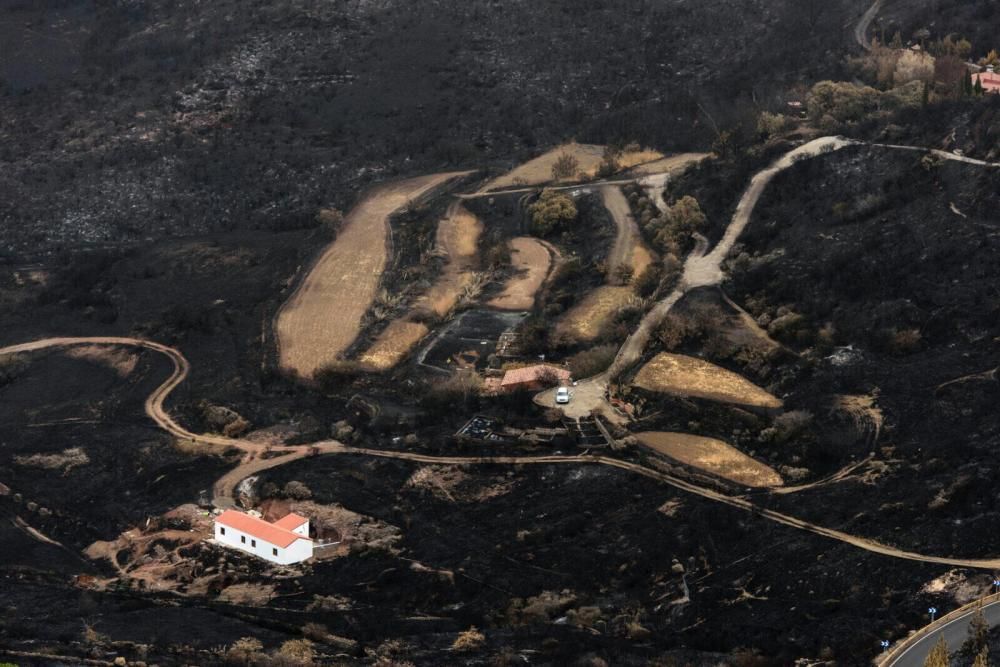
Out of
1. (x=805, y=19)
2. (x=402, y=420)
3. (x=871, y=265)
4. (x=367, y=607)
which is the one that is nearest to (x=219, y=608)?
(x=367, y=607)

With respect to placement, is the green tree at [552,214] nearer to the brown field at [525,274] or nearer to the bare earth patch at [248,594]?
the brown field at [525,274]

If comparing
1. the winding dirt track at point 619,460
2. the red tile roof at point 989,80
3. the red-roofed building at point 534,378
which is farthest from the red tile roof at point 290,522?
the red tile roof at point 989,80

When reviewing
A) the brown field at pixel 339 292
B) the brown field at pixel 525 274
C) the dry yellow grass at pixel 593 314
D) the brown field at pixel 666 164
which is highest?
the brown field at pixel 666 164

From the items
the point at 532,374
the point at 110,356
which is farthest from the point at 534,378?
the point at 110,356

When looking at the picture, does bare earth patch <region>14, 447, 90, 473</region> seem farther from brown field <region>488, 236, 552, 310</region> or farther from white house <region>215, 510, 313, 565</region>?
brown field <region>488, 236, 552, 310</region>

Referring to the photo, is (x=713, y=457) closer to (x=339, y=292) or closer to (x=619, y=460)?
(x=619, y=460)
